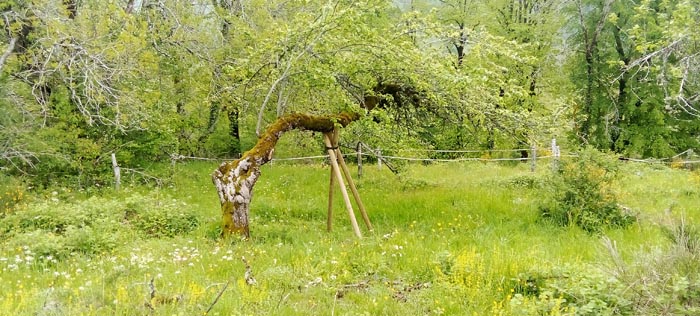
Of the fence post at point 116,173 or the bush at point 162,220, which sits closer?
the bush at point 162,220

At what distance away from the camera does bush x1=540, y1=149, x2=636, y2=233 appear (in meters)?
7.89

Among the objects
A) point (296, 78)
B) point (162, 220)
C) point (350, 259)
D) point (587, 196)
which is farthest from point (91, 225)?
point (587, 196)

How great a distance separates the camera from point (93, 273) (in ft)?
17.4

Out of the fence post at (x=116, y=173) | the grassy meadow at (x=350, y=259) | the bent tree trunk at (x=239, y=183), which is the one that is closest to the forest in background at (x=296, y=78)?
the bent tree trunk at (x=239, y=183)

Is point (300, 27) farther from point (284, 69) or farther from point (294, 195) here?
point (294, 195)

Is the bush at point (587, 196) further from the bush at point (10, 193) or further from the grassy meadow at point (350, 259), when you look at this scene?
the bush at point (10, 193)

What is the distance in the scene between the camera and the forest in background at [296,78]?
25.0ft

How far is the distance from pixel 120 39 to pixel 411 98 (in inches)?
263

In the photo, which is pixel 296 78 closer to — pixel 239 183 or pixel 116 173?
pixel 239 183

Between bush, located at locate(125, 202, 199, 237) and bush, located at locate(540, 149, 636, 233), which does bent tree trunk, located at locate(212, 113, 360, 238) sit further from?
bush, located at locate(540, 149, 636, 233)

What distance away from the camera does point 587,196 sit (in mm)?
8039

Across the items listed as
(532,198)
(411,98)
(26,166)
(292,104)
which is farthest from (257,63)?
(26,166)

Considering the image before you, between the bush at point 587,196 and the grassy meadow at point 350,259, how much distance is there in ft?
0.93

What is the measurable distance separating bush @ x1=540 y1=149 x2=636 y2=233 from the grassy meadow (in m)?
0.28
